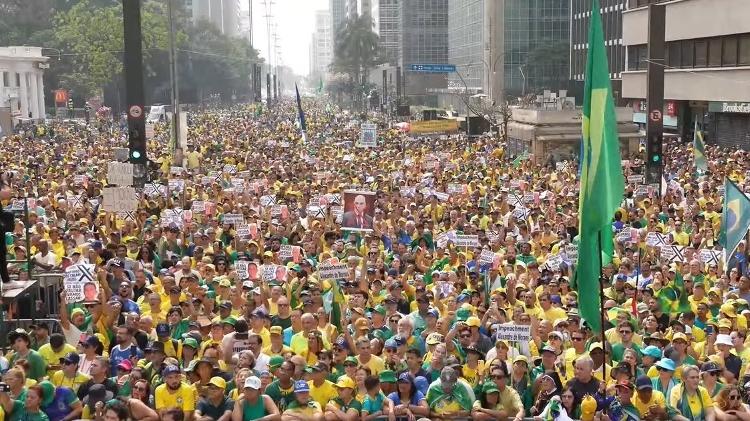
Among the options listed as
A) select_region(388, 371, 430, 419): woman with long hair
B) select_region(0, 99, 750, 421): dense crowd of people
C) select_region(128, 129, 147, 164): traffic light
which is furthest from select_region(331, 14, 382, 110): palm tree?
select_region(388, 371, 430, 419): woman with long hair

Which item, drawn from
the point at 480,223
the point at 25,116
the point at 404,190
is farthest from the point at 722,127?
the point at 25,116

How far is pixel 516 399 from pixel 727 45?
42236 millimetres

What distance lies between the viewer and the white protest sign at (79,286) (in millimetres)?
12875

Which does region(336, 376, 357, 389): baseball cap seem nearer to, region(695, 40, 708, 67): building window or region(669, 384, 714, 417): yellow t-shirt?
region(669, 384, 714, 417): yellow t-shirt

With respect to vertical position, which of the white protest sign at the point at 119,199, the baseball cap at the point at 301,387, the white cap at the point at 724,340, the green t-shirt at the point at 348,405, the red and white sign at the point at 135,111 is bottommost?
the green t-shirt at the point at 348,405

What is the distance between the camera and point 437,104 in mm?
126438

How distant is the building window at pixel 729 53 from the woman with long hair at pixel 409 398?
1622 inches

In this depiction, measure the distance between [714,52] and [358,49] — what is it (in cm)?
9927

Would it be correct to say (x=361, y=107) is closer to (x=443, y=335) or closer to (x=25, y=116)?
(x=25, y=116)

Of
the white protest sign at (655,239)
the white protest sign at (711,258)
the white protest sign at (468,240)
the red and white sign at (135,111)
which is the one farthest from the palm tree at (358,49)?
the white protest sign at (711,258)

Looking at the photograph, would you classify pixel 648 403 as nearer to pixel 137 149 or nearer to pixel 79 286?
pixel 79 286

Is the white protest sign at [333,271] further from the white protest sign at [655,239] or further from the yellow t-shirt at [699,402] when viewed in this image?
the white protest sign at [655,239]

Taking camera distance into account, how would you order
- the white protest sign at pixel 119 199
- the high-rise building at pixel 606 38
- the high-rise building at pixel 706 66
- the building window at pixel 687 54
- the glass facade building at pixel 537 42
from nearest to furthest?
the white protest sign at pixel 119 199, the high-rise building at pixel 706 66, the building window at pixel 687 54, the high-rise building at pixel 606 38, the glass facade building at pixel 537 42

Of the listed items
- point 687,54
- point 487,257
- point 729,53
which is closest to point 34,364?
point 487,257
